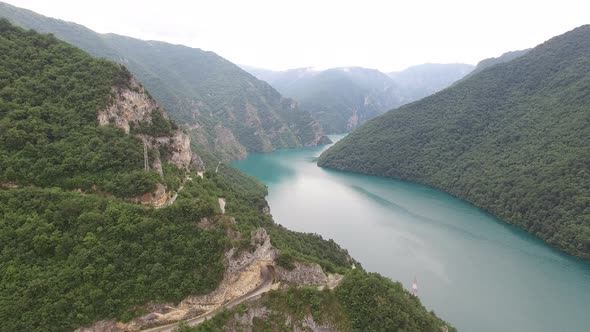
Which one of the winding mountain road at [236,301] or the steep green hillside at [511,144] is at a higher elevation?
the steep green hillside at [511,144]

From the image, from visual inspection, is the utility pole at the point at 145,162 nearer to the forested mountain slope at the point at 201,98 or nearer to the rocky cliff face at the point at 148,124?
the rocky cliff face at the point at 148,124

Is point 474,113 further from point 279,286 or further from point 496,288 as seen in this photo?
point 279,286

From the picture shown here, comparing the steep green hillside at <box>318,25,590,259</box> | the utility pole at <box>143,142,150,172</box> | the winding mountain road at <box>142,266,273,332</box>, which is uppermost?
the steep green hillside at <box>318,25,590,259</box>

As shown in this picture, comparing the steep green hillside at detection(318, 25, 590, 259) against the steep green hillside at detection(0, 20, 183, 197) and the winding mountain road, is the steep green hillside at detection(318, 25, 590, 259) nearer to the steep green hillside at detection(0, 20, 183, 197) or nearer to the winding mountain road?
the winding mountain road

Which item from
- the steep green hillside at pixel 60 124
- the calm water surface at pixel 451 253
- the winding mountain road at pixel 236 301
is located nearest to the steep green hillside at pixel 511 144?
the calm water surface at pixel 451 253

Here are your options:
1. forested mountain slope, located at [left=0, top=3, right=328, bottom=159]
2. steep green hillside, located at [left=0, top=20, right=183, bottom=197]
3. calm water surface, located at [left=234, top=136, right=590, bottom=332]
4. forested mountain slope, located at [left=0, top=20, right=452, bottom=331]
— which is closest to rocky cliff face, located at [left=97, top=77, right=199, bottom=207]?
forested mountain slope, located at [left=0, top=20, right=452, bottom=331]

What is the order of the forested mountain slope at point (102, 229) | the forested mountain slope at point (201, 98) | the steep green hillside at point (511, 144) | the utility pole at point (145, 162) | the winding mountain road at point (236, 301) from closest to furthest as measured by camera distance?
Answer: the forested mountain slope at point (102, 229) < the winding mountain road at point (236, 301) < the utility pole at point (145, 162) < the steep green hillside at point (511, 144) < the forested mountain slope at point (201, 98)

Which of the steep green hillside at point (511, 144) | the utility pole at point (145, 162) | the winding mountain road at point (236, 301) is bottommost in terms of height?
the winding mountain road at point (236, 301)
